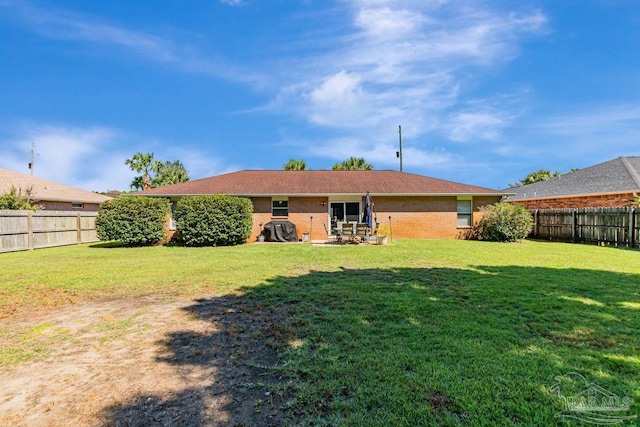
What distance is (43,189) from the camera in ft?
69.9

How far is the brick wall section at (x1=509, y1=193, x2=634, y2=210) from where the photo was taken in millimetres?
17000

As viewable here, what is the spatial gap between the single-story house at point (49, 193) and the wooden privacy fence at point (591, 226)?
97.2ft

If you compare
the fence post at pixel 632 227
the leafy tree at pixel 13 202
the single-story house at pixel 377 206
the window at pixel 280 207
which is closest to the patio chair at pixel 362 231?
the single-story house at pixel 377 206

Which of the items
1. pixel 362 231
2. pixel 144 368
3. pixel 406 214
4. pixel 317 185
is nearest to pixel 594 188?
pixel 406 214

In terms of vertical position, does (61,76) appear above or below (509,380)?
above

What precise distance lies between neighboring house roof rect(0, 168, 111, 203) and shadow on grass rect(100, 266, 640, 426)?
21.8 metres

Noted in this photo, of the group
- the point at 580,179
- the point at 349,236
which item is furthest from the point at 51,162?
the point at 580,179

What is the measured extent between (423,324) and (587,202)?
2148 cm

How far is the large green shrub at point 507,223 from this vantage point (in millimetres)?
15562

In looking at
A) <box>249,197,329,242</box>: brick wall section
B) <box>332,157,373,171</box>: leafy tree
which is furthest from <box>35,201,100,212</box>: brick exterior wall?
<box>332,157,373,171</box>: leafy tree

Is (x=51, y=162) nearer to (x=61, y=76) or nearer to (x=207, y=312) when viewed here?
(x=61, y=76)

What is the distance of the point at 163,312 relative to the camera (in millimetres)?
4824

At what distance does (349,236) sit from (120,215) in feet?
35.7

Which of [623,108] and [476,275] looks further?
[623,108]
